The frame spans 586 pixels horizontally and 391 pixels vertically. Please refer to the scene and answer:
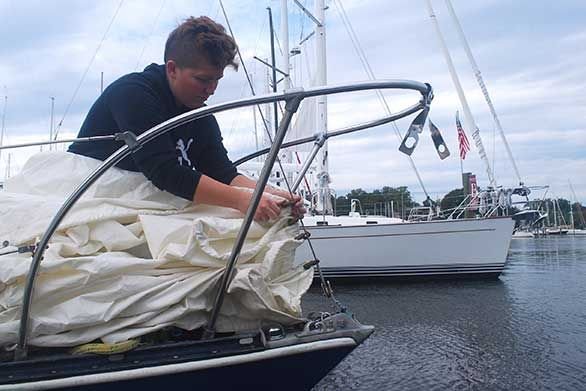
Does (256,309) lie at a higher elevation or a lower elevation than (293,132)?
lower

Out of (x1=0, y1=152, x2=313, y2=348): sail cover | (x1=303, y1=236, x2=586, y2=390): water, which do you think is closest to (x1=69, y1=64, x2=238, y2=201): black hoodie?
(x1=0, y1=152, x2=313, y2=348): sail cover

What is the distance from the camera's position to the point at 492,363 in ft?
19.1

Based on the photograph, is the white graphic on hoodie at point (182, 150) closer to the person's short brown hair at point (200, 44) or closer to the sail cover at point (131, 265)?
the sail cover at point (131, 265)

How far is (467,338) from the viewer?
7.02 meters

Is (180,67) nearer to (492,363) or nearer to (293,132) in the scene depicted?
(492,363)

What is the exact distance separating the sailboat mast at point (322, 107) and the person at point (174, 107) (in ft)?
37.6

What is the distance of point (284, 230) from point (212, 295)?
1.69 ft

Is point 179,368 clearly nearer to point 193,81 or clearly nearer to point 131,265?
point 131,265

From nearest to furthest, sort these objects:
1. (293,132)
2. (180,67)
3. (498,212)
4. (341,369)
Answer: (180,67)
(341,369)
(498,212)
(293,132)

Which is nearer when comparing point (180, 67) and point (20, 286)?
point (20, 286)

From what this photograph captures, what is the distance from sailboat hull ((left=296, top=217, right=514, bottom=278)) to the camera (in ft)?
42.9

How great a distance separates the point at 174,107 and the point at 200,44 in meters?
0.43

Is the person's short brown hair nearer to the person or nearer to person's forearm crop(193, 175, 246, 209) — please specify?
the person

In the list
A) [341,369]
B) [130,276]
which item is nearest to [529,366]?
[341,369]
